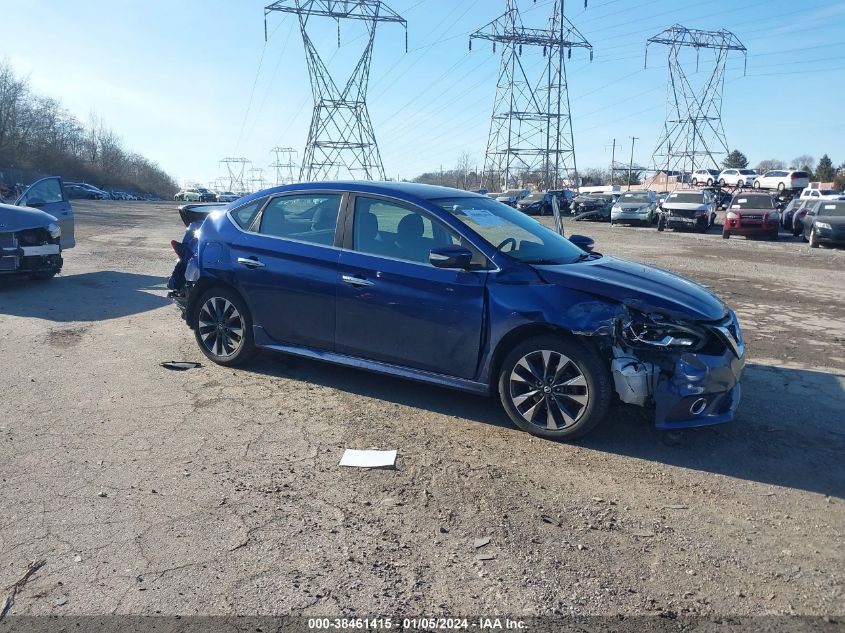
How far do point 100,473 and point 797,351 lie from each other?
679 cm

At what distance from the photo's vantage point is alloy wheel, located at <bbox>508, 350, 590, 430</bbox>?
440 centimetres

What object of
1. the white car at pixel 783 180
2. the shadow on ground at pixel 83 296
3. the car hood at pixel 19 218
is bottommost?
the shadow on ground at pixel 83 296

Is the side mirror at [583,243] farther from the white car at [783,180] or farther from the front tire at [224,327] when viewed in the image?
the white car at [783,180]

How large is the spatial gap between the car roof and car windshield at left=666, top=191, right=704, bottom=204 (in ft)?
81.0

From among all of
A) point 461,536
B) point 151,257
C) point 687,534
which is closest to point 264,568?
point 461,536

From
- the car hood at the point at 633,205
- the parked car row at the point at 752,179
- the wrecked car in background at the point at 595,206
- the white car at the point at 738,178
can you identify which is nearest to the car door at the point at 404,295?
the car hood at the point at 633,205

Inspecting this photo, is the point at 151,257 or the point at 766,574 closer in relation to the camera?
the point at 766,574

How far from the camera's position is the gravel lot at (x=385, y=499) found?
2.88 meters

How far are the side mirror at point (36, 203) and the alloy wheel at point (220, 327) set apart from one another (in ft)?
22.2

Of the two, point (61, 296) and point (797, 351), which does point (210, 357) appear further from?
point (797, 351)

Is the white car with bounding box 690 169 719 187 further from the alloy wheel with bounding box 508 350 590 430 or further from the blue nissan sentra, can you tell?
the alloy wheel with bounding box 508 350 590 430

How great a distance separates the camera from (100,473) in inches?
155

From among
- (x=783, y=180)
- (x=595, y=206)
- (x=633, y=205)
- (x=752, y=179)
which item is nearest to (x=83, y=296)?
(x=633, y=205)

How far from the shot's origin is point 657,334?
4344 millimetres
